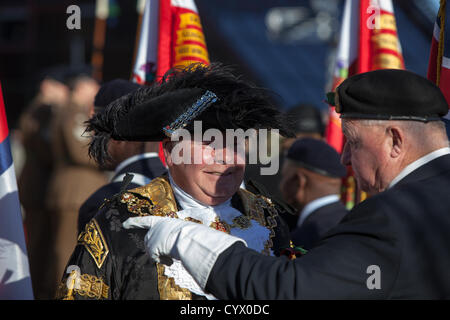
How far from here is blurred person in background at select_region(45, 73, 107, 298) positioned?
5469mm

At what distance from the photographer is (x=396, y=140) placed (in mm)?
1878

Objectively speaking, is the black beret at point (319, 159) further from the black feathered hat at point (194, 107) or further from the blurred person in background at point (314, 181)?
the black feathered hat at point (194, 107)

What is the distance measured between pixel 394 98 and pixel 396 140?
13cm

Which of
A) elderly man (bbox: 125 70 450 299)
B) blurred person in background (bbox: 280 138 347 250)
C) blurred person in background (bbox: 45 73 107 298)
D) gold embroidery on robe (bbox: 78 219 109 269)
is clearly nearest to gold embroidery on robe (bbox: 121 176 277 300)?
gold embroidery on robe (bbox: 78 219 109 269)

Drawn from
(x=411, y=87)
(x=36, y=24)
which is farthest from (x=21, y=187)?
(x=36, y=24)

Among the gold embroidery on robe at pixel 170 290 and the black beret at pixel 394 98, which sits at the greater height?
the black beret at pixel 394 98

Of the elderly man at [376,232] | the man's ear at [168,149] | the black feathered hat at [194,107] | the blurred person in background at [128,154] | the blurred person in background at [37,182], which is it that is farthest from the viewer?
the blurred person in background at [37,182]

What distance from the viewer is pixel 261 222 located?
8.10 feet

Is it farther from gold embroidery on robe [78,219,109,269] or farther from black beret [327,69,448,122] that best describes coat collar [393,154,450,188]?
gold embroidery on robe [78,219,109,269]

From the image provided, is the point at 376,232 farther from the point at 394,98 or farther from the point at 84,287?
the point at 84,287

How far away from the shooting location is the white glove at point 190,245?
1.79 m

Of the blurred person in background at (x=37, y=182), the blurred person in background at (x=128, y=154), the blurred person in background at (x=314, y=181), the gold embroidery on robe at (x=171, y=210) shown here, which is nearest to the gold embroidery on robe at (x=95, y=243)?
the gold embroidery on robe at (x=171, y=210)

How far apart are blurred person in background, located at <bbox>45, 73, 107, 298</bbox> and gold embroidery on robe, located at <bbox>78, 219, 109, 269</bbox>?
3.34 metres

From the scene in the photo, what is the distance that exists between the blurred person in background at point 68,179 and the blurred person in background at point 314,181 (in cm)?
221
